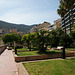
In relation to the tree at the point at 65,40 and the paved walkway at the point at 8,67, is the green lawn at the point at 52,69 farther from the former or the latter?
the tree at the point at 65,40


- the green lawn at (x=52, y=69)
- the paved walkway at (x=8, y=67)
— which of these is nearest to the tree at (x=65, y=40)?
the paved walkway at (x=8, y=67)

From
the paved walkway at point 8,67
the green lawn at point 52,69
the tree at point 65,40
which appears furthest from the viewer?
the tree at point 65,40

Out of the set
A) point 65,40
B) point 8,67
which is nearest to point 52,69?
point 8,67

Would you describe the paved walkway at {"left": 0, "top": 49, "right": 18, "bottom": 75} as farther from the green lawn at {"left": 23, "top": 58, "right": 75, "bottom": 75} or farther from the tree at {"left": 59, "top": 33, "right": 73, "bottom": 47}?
the tree at {"left": 59, "top": 33, "right": 73, "bottom": 47}

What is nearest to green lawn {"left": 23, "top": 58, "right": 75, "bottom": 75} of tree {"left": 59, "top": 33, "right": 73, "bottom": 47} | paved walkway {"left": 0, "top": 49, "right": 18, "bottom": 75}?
paved walkway {"left": 0, "top": 49, "right": 18, "bottom": 75}

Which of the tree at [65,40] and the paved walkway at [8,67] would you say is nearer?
the paved walkway at [8,67]

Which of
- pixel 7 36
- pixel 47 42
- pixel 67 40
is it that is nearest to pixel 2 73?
pixel 47 42

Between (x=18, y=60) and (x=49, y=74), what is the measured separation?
530 cm

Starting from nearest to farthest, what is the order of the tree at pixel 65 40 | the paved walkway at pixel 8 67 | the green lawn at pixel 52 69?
the green lawn at pixel 52 69, the paved walkway at pixel 8 67, the tree at pixel 65 40

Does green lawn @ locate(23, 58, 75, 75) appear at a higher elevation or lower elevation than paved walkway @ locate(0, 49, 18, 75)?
higher

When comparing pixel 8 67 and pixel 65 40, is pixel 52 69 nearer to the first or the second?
pixel 8 67

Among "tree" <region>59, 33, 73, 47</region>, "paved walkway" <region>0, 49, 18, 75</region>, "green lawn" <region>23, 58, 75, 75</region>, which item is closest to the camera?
"green lawn" <region>23, 58, 75, 75</region>

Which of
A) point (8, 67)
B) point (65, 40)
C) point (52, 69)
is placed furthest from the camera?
point (65, 40)

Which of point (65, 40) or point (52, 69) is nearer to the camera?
point (52, 69)
